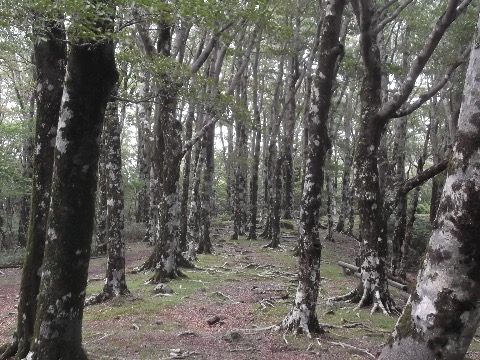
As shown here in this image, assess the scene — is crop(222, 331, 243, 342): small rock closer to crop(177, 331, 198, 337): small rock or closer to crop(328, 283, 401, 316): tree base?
crop(177, 331, 198, 337): small rock

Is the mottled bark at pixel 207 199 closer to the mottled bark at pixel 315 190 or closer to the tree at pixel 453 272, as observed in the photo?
the mottled bark at pixel 315 190

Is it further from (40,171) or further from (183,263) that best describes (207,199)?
(40,171)

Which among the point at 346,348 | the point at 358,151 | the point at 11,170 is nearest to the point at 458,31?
the point at 358,151

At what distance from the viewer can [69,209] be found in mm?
5570

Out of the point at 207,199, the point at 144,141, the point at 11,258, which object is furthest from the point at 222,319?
the point at 144,141

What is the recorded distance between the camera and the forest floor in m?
7.65

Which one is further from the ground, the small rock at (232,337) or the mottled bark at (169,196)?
the mottled bark at (169,196)

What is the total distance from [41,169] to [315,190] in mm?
4916

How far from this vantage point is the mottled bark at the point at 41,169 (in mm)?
6535

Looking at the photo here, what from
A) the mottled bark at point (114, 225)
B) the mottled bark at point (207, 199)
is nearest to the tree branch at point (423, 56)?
the mottled bark at point (114, 225)

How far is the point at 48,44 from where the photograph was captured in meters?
6.54

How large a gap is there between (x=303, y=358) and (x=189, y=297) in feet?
18.4

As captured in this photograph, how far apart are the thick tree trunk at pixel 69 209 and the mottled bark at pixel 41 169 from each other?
1060 millimetres

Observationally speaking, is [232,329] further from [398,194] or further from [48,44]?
[48,44]
